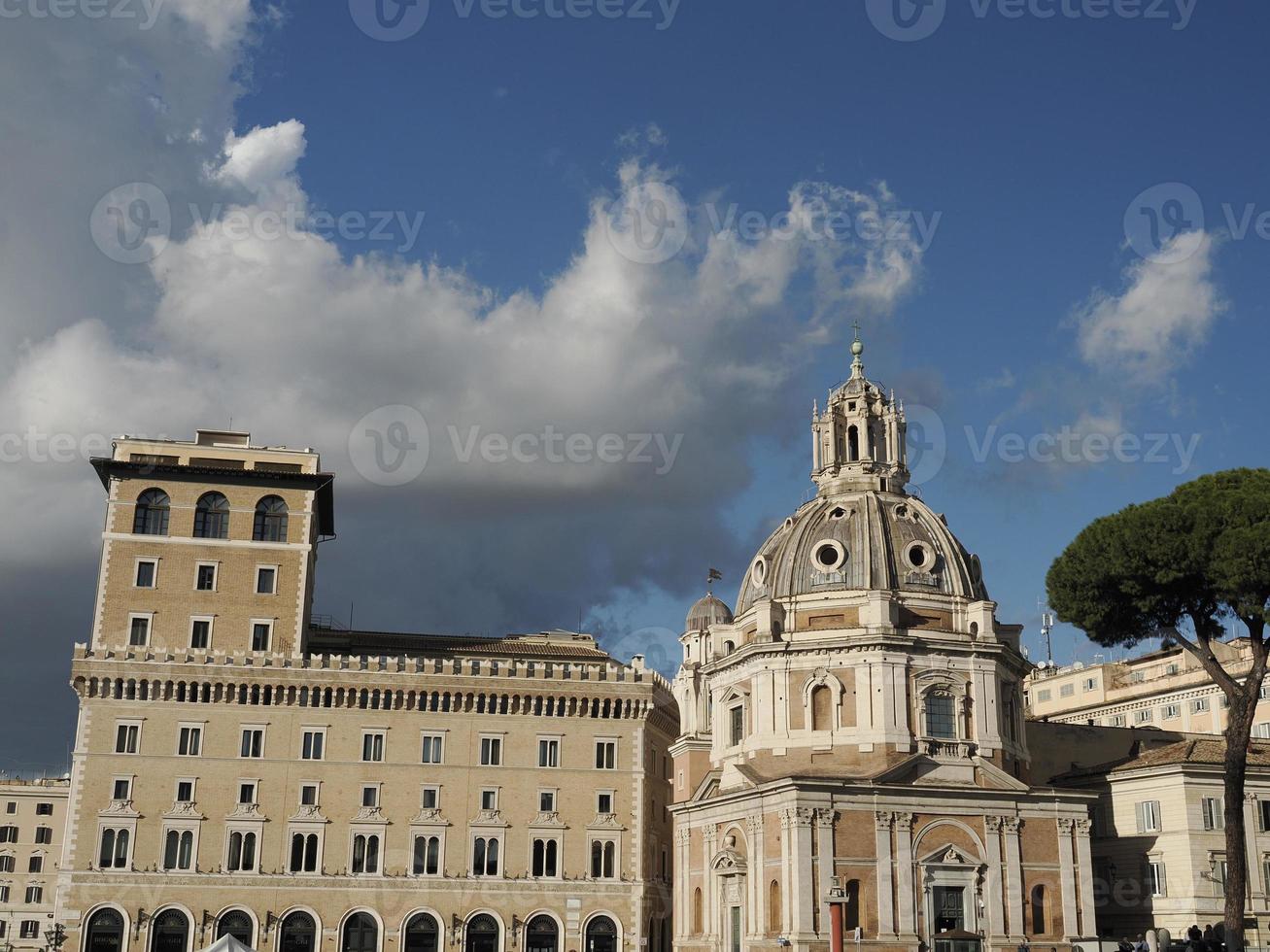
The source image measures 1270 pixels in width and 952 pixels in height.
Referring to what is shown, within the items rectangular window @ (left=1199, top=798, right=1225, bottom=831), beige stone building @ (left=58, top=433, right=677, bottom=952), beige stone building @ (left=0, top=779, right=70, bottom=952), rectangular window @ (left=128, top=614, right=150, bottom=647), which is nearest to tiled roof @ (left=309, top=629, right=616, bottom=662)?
beige stone building @ (left=58, top=433, right=677, bottom=952)

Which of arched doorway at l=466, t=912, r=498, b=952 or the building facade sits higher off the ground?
the building facade

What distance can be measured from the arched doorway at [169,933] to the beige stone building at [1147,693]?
187ft

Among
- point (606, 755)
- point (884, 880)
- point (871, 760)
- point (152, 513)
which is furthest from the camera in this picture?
point (152, 513)

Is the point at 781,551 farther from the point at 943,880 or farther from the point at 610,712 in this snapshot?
the point at 943,880

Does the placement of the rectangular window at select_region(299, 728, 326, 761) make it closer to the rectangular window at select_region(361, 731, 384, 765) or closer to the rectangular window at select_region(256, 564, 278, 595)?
the rectangular window at select_region(361, 731, 384, 765)

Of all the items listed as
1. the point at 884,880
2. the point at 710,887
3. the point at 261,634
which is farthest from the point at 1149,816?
the point at 261,634

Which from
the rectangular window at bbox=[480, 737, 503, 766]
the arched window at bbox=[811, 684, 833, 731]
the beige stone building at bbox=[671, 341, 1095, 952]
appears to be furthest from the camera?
the rectangular window at bbox=[480, 737, 503, 766]

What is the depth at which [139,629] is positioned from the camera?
77.1 m

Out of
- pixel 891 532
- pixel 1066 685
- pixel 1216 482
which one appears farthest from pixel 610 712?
pixel 1066 685

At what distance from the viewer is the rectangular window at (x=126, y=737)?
243 feet

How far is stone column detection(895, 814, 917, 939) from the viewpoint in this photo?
63.6m

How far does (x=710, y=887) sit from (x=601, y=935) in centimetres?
868

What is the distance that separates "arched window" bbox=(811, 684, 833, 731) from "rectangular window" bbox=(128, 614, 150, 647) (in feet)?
123

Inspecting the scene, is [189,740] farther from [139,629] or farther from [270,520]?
[270,520]
